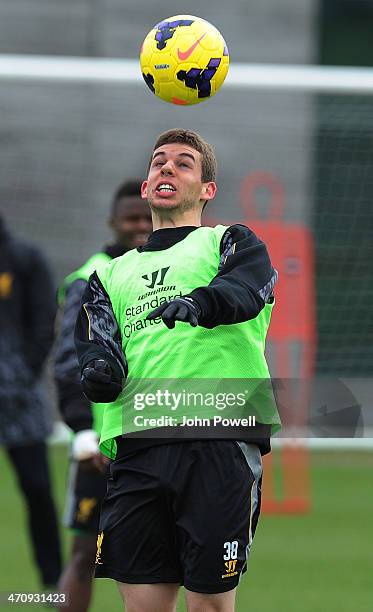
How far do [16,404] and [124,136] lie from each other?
1538mm

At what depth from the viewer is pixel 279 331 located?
842 centimetres

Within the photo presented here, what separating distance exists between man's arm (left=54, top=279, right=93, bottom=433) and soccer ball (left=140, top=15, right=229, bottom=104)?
0.92 meters

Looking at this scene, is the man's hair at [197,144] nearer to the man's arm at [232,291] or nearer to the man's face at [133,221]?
the man's arm at [232,291]

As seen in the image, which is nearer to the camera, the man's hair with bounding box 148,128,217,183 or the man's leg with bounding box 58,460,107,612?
the man's hair with bounding box 148,128,217,183

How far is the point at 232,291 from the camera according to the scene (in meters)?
3.65

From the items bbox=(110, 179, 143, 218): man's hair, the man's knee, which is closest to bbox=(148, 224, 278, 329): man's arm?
bbox=(110, 179, 143, 218): man's hair

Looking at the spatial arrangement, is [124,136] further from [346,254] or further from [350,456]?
[350,456]

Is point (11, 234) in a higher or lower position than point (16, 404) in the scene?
higher

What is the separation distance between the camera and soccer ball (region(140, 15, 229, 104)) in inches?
182

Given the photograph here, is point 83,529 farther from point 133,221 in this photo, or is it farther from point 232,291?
point 232,291

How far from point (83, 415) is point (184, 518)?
160 centimetres

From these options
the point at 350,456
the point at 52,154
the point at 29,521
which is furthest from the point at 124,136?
the point at 350,456

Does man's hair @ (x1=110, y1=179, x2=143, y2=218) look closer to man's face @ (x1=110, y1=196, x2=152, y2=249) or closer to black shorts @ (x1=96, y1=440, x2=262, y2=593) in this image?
man's face @ (x1=110, y1=196, x2=152, y2=249)

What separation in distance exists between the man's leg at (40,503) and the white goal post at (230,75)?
1.94m
